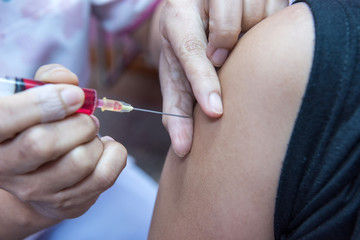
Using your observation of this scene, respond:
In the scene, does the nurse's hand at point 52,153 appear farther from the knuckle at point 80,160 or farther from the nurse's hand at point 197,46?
the nurse's hand at point 197,46

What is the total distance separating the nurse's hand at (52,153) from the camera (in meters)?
0.50

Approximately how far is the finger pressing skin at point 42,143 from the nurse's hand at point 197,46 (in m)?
0.20

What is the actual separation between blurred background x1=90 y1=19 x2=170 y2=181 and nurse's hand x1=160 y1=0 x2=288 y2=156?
52.6 inches

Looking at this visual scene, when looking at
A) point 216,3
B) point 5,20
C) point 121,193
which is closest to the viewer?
point 216,3

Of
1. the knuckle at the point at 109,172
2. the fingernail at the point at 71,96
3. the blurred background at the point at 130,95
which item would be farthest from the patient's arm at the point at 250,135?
the blurred background at the point at 130,95

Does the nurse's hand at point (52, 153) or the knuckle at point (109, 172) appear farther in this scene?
the knuckle at point (109, 172)

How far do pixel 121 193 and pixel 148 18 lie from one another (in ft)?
2.17

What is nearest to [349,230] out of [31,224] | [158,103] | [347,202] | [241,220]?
[347,202]

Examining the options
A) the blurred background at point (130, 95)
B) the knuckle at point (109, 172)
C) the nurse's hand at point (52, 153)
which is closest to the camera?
the nurse's hand at point (52, 153)

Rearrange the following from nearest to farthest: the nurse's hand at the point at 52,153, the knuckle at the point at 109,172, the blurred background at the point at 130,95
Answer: the nurse's hand at the point at 52,153, the knuckle at the point at 109,172, the blurred background at the point at 130,95

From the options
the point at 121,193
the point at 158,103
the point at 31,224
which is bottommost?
the point at 158,103

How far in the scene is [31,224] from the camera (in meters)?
0.70

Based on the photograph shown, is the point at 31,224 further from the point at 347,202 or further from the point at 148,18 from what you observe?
the point at 148,18

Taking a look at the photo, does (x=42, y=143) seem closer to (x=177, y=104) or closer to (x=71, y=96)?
(x=71, y=96)
